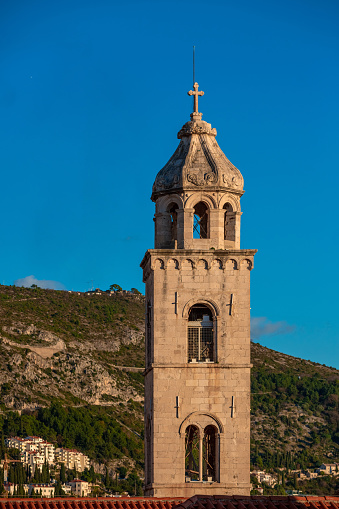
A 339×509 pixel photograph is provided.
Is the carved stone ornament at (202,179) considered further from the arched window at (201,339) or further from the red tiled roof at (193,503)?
the red tiled roof at (193,503)

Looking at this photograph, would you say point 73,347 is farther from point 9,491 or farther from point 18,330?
point 9,491

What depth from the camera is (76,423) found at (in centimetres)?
15888

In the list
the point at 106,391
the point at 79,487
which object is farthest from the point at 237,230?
the point at 106,391

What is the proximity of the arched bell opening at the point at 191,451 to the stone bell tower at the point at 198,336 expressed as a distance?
0.13ft

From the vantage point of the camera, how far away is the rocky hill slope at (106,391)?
151125 mm

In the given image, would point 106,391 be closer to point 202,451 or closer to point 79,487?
point 79,487

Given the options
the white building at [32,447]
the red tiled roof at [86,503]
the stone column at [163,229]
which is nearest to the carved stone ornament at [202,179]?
the stone column at [163,229]

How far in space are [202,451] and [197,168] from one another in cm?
890

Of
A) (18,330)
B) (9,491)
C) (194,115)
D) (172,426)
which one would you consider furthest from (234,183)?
(18,330)

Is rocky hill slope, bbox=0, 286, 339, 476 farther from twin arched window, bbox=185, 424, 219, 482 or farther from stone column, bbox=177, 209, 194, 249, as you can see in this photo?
stone column, bbox=177, 209, 194, 249

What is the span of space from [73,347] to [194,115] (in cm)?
13616

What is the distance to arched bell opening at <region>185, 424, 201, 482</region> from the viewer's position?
34688 mm

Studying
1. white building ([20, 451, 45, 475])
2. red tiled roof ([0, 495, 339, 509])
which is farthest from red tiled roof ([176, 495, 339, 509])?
white building ([20, 451, 45, 475])

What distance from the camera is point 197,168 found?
117 ft
